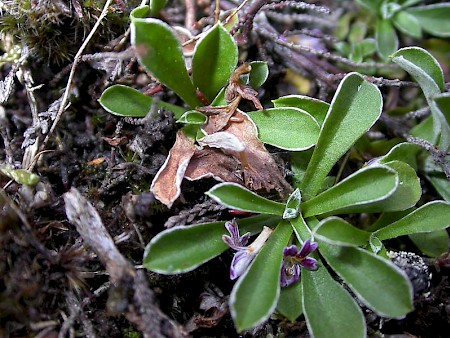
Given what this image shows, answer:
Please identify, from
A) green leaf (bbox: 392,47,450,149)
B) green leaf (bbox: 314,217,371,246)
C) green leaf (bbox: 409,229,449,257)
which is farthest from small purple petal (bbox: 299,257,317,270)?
green leaf (bbox: 392,47,450,149)

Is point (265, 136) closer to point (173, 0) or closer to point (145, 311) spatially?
point (145, 311)

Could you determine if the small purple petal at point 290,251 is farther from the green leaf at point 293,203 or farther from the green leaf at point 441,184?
the green leaf at point 441,184

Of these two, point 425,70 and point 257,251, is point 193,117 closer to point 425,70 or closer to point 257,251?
point 257,251

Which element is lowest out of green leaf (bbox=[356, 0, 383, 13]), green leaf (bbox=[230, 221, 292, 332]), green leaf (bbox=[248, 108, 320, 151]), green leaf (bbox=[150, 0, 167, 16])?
green leaf (bbox=[230, 221, 292, 332])

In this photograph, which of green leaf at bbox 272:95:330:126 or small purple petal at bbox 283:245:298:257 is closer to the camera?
small purple petal at bbox 283:245:298:257

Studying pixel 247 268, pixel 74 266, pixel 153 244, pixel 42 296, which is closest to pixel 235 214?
pixel 247 268

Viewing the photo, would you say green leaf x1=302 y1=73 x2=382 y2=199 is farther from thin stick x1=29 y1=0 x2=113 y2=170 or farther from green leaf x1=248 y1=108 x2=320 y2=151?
thin stick x1=29 y1=0 x2=113 y2=170
